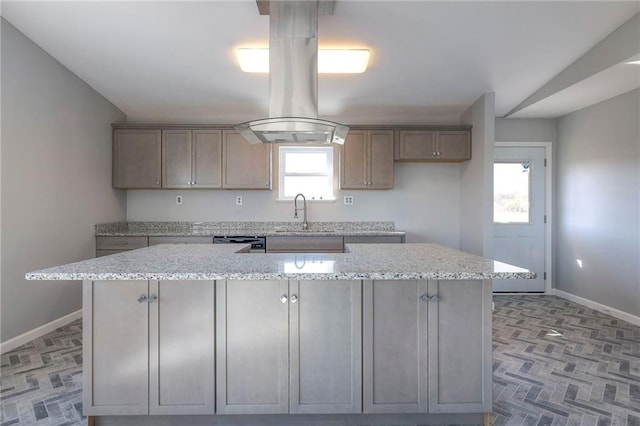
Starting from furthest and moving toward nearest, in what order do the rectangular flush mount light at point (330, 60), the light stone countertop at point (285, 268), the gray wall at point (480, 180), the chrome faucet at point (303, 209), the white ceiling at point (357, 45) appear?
the chrome faucet at point (303, 209) → the gray wall at point (480, 180) → the rectangular flush mount light at point (330, 60) → the white ceiling at point (357, 45) → the light stone countertop at point (285, 268)

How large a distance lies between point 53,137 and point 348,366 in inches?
140

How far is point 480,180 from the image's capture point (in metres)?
4.02

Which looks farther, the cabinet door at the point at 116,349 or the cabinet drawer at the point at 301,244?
the cabinet drawer at the point at 301,244

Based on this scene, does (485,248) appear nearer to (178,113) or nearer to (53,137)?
(178,113)

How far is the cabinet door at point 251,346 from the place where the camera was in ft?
5.78

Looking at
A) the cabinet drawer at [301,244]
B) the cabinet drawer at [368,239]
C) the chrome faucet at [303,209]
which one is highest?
the chrome faucet at [303,209]

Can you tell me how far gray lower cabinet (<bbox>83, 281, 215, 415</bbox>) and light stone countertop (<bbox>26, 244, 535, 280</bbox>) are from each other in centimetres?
13

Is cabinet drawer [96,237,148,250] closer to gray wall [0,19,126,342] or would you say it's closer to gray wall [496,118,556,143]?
gray wall [0,19,126,342]

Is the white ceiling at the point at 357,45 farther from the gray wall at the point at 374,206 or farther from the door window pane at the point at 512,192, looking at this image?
the gray wall at the point at 374,206

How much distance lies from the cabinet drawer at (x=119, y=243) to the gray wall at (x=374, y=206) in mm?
633

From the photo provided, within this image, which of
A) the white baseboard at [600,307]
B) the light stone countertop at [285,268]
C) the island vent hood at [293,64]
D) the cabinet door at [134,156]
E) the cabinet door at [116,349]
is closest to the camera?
the light stone countertop at [285,268]

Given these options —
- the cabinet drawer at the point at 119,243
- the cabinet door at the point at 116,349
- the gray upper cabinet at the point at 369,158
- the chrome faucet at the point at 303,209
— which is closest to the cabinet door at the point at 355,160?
the gray upper cabinet at the point at 369,158

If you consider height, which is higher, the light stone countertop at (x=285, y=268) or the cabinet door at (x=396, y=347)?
the light stone countertop at (x=285, y=268)

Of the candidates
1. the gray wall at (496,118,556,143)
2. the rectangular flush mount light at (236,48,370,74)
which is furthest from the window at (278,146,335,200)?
the gray wall at (496,118,556,143)
